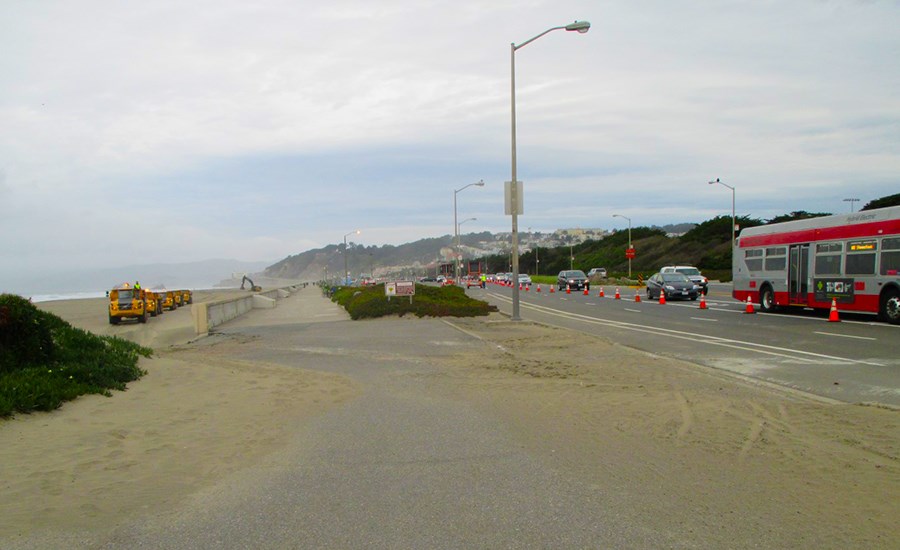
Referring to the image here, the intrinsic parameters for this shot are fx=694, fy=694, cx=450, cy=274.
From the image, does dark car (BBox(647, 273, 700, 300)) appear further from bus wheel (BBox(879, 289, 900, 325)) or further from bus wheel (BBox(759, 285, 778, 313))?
bus wheel (BBox(879, 289, 900, 325))

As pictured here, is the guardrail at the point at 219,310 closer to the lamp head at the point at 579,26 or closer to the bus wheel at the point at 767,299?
the lamp head at the point at 579,26

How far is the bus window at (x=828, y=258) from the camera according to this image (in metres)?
22.2

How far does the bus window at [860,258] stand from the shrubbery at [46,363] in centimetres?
2011

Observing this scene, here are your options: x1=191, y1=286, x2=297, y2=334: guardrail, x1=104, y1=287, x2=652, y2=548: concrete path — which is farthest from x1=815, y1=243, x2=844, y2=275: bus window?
x1=191, y1=286, x2=297, y2=334: guardrail

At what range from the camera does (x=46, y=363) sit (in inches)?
393

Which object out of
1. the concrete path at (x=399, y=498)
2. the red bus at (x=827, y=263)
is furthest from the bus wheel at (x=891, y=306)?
the concrete path at (x=399, y=498)

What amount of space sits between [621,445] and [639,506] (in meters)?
1.94

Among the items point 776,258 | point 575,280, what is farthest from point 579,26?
point 575,280

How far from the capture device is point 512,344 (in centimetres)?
1784

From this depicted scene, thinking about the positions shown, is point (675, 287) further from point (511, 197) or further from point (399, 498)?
point (399, 498)

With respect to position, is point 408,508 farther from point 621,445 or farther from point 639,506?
point 621,445

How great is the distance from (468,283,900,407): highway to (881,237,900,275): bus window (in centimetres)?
161

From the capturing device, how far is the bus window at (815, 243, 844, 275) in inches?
872

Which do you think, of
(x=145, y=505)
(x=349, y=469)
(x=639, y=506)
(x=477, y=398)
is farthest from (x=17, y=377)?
(x=639, y=506)
